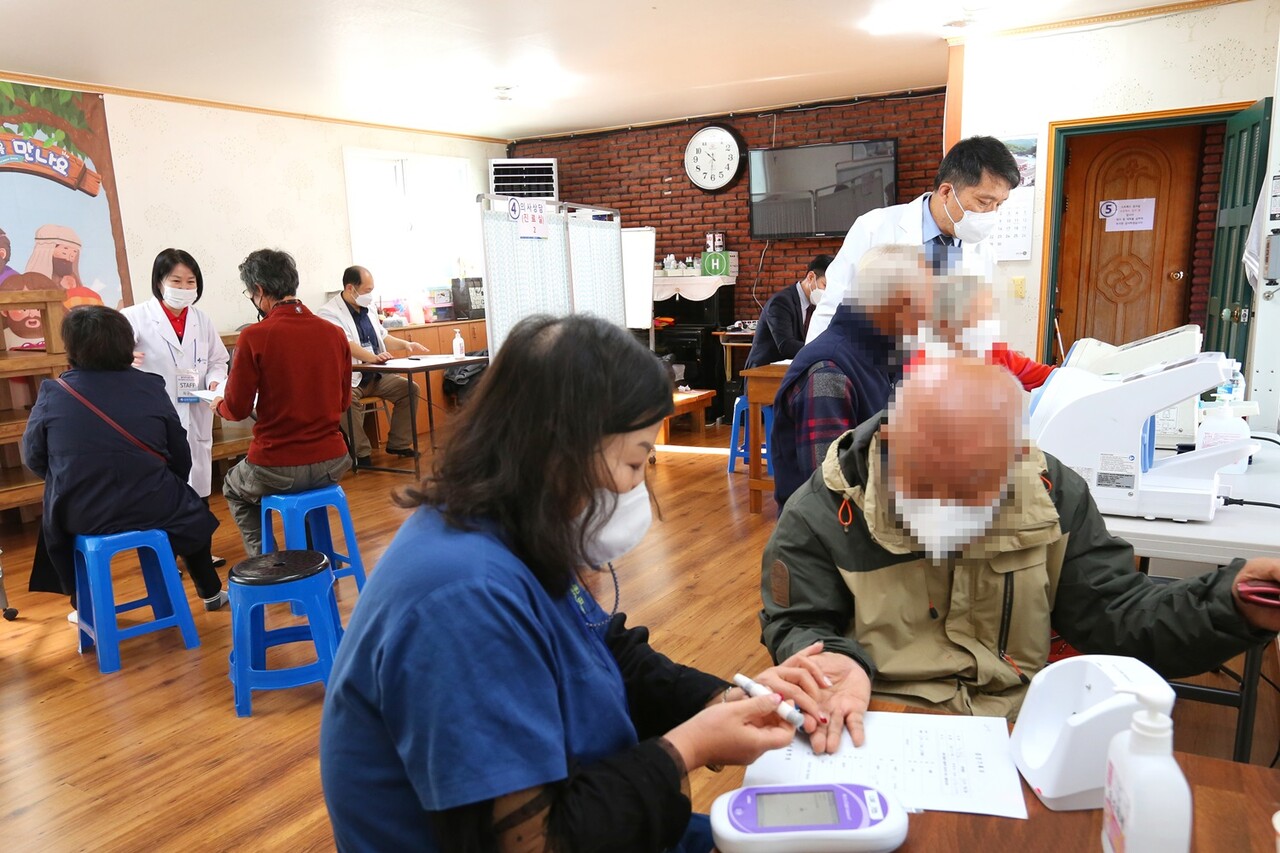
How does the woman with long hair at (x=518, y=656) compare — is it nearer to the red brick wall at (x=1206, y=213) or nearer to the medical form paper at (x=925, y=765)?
the medical form paper at (x=925, y=765)

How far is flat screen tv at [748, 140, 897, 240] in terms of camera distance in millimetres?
6918

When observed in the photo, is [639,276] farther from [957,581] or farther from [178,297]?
[957,581]

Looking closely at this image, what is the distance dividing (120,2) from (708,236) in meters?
5.08

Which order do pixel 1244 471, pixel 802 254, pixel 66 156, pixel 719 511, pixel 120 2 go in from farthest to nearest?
1. pixel 802 254
2. pixel 66 156
3. pixel 719 511
4. pixel 120 2
5. pixel 1244 471

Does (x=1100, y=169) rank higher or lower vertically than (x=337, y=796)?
higher

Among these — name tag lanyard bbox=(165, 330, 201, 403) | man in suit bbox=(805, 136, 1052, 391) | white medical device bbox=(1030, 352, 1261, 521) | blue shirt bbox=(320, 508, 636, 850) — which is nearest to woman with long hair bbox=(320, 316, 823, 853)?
blue shirt bbox=(320, 508, 636, 850)

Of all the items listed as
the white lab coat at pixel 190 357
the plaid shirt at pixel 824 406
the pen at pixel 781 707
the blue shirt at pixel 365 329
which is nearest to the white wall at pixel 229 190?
the blue shirt at pixel 365 329

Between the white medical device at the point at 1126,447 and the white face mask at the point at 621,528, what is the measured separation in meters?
1.14

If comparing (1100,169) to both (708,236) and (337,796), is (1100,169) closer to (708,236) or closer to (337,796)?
(708,236)

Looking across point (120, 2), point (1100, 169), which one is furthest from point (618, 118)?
point (120, 2)

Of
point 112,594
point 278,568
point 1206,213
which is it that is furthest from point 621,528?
point 1206,213

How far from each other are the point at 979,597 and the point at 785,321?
393 centimetres

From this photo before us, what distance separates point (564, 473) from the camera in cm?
90

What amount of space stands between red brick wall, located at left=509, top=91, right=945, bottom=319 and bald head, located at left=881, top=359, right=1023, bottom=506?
6357mm
